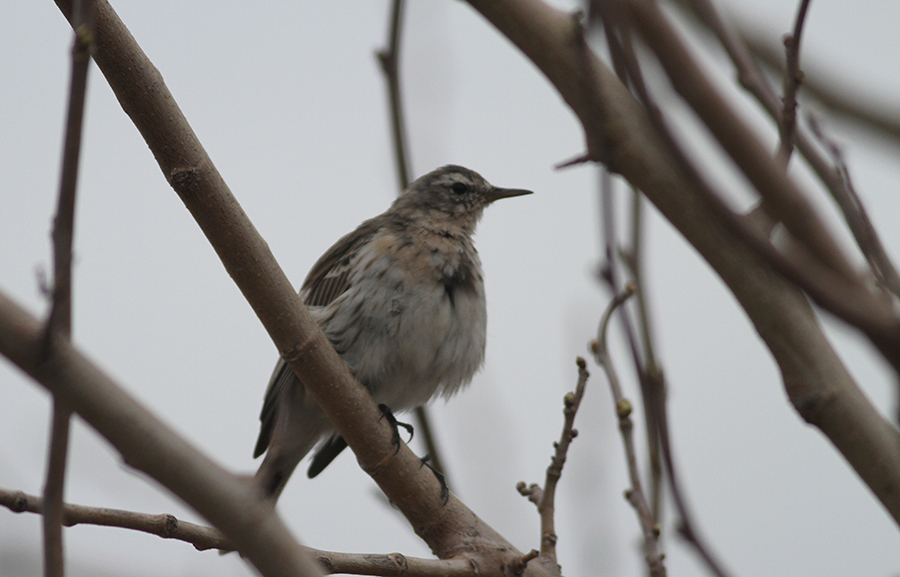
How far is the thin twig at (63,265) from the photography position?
1.82 m

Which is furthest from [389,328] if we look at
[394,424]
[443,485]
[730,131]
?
[730,131]

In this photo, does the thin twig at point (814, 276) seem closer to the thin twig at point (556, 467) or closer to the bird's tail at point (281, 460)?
the thin twig at point (556, 467)

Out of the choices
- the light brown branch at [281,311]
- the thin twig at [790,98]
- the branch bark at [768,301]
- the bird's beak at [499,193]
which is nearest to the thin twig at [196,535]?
the light brown branch at [281,311]

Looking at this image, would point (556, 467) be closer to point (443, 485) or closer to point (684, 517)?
point (443, 485)

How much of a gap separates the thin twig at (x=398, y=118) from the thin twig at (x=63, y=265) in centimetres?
337

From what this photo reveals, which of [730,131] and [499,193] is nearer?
[730,131]

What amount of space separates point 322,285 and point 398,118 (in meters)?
1.82

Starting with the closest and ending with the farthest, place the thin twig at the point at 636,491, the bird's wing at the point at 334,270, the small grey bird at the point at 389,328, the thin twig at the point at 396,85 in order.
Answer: the thin twig at the point at 636,491
the thin twig at the point at 396,85
the small grey bird at the point at 389,328
the bird's wing at the point at 334,270

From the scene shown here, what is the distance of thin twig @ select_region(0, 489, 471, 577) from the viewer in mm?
3201

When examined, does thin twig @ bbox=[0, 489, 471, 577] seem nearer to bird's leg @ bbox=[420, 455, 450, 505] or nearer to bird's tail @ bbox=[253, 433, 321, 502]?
bird's leg @ bbox=[420, 455, 450, 505]

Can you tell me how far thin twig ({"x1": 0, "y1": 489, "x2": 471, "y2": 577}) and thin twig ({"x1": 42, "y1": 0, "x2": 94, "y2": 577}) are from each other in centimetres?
133

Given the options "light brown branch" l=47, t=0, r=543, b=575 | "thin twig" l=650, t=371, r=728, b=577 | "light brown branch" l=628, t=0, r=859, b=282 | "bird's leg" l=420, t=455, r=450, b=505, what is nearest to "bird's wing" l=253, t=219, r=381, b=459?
"bird's leg" l=420, t=455, r=450, b=505

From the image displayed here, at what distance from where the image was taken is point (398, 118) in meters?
5.39

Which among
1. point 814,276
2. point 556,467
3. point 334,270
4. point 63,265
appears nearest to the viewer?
point 814,276
